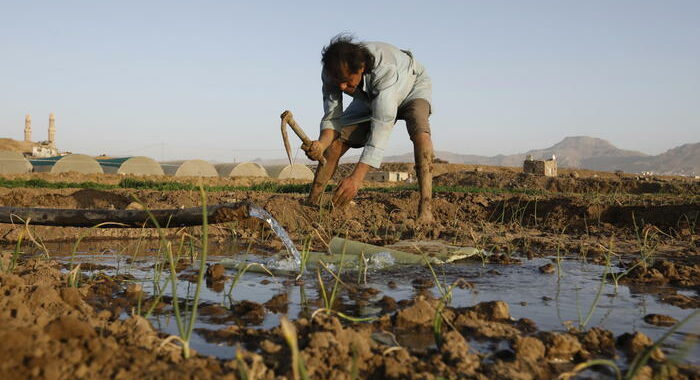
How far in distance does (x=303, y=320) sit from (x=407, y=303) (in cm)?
66

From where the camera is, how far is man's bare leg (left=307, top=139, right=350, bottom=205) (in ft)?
17.3

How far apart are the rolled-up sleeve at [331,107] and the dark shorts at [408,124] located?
0.36 ft

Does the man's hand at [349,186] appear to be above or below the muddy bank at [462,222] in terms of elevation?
above

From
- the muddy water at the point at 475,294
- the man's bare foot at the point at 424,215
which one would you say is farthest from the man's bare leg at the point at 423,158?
the muddy water at the point at 475,294

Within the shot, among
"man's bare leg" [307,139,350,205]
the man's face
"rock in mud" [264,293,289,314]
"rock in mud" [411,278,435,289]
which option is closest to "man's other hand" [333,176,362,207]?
"man's bare leg" [307,139,350,205]

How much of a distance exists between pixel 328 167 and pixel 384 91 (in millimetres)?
962

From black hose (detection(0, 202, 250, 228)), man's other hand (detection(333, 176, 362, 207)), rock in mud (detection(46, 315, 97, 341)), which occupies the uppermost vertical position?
man's other hand (detection(333, 176, 362, 207))

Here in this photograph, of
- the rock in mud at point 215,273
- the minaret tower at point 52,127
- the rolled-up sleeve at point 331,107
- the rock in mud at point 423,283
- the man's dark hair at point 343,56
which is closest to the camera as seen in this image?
the rock in mud at point 423,283

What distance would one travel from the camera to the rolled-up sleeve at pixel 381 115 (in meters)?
4.72

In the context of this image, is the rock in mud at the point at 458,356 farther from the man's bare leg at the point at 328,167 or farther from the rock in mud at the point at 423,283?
the man's bare leg at the point at 328,167

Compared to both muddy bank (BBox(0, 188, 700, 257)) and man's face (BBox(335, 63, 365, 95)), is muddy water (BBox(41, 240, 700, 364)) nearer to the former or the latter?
muddy bank (BBox(0, 188, 700, 257))

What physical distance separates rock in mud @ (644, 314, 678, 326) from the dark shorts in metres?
3.19

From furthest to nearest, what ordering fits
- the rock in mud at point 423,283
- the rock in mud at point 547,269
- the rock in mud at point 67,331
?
the rock in mud at point 547,269 < the rock in mud at point 423,283 < the rock in mud at point 67,331

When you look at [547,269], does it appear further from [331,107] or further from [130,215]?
[331,107]
